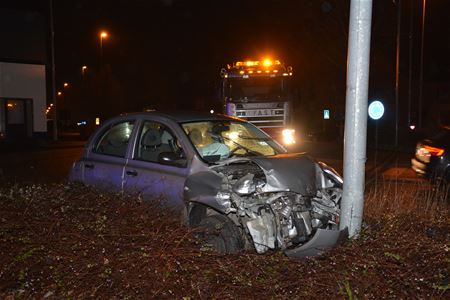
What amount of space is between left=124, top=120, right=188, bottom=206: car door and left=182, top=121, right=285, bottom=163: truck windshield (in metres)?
0.24

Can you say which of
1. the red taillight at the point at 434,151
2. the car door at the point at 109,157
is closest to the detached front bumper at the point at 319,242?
the car door at the point at 109,157

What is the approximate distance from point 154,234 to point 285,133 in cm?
1356

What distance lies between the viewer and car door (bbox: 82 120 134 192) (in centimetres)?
621

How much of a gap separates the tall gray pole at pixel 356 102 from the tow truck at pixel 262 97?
1260cm

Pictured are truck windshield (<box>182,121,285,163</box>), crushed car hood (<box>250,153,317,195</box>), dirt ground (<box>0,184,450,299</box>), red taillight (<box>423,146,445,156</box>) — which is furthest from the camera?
red taillight (<box>423,146,445,156</box>)

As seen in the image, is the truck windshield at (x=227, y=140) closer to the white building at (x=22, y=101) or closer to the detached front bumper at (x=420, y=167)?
the detached front bumper at (x=420, y=167)

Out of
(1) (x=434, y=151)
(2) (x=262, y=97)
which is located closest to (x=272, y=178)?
(1) (x=434, y=151)

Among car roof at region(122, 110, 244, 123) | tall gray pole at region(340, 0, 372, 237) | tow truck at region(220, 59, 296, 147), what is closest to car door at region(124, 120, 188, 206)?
car roof at region(122, 110, 244, 123)

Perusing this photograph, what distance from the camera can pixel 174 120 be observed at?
607 cm

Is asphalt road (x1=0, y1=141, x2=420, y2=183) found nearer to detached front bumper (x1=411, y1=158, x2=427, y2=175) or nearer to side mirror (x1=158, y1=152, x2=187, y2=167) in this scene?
detached front bumper (x1=411, y1=158, x2=427, y2=175)

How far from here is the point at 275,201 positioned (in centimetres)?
486

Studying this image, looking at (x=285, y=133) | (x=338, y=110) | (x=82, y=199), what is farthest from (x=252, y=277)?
(x=338, y=110)

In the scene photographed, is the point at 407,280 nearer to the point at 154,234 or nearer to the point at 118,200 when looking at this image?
the point at 154,234

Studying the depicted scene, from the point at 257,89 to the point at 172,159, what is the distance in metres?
11.9
